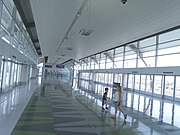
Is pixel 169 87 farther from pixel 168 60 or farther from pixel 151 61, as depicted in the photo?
pixel 168 60

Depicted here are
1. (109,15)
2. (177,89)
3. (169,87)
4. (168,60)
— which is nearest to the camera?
(109,15)

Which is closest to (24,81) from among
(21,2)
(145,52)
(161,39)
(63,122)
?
(21,2)

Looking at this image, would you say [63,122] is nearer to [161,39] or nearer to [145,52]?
[161,39]

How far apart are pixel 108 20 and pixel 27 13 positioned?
26.3 feet

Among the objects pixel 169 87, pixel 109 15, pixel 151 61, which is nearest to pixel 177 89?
pixel 169 87

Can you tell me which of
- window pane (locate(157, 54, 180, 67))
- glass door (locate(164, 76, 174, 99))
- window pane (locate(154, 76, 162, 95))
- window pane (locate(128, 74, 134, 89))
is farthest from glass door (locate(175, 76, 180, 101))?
window pane (locate(128, 74, 134, 89))

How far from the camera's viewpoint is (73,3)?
8.62 meters

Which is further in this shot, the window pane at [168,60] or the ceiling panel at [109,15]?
the window pane at [168,60]

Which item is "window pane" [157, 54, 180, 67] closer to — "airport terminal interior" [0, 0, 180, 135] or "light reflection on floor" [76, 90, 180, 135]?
"airport terminal interior" [0, 0, 180, 135]

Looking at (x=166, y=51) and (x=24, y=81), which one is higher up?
(x=166, y=51)

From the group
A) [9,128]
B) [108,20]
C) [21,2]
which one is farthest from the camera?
[21,2]

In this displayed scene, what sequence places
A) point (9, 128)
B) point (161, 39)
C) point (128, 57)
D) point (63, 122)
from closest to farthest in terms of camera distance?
1. point (9, 128)
2. point (63, 122)
3. point (161, 39)
4. point (128, 57)

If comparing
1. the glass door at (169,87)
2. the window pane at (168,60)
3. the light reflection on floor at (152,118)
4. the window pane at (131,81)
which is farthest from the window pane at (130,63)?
the light reflection on floor at (152,118)

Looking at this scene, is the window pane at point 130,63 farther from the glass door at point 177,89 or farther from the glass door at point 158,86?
the glass door at point 177,89
